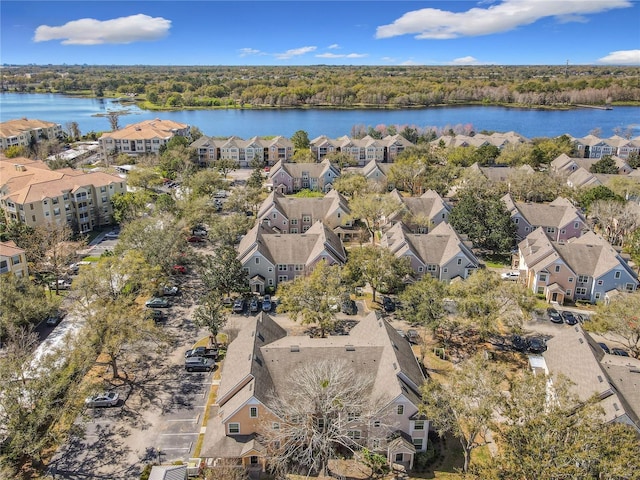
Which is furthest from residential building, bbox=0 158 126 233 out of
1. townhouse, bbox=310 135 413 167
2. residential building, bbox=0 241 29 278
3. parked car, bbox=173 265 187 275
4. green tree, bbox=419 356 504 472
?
green tree, bbox=419 356 504 472

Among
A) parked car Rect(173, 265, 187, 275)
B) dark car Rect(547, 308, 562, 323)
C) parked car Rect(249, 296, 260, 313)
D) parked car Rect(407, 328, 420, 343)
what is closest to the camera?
parked car Rect(407, 328, 420, 343)

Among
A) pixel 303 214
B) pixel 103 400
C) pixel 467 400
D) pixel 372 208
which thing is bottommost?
pixel 103 400

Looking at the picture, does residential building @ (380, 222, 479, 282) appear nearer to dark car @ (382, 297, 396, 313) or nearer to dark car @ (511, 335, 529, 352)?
dark car @ (382, 297, 396, 313)

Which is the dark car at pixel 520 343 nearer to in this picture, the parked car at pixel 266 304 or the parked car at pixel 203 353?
the parked car at pixel 266 304

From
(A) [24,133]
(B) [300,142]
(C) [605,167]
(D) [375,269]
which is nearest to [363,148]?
(B) [300,142]

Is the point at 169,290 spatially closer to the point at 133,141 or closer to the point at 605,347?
the point at 605,347
